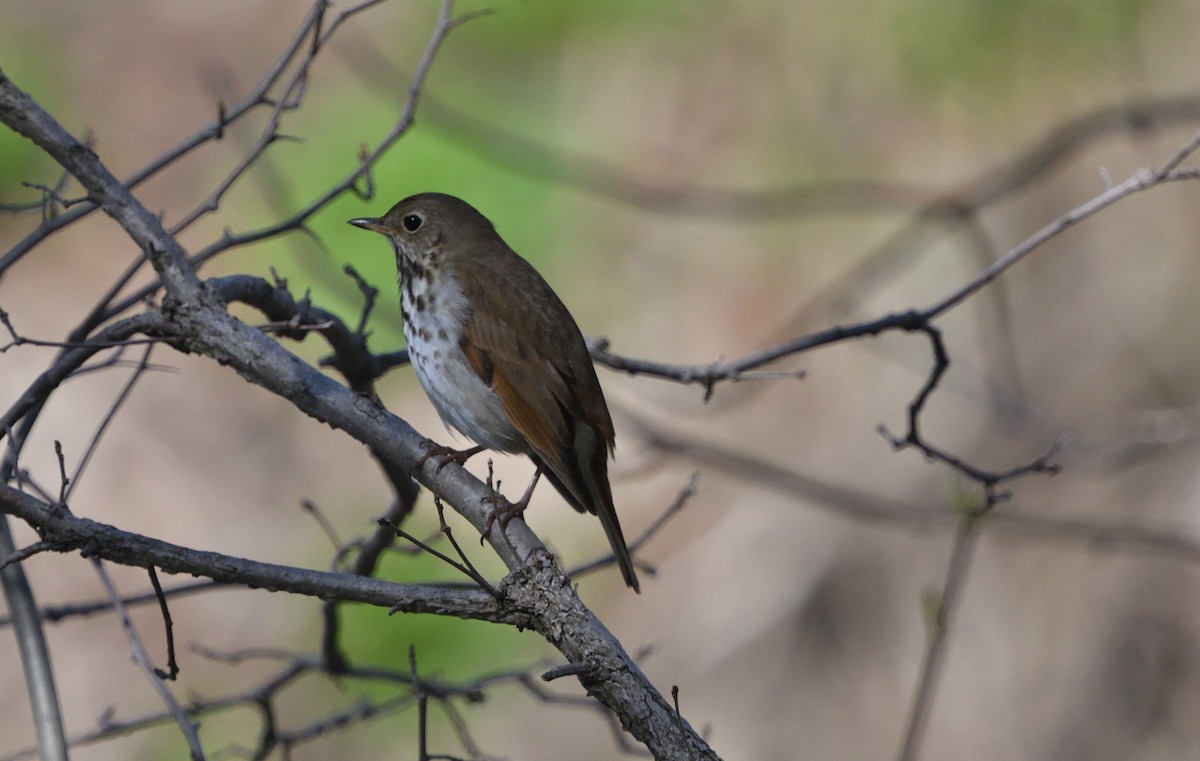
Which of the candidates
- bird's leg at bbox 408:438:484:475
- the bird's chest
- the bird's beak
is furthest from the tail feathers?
the bird's beak

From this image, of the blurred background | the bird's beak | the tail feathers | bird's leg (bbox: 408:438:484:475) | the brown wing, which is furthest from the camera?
the blurred background

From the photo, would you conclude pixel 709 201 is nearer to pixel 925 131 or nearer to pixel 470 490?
pixel 925 131

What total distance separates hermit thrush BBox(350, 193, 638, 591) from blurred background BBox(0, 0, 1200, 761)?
96 centimetres

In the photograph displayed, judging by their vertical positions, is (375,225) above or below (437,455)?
above

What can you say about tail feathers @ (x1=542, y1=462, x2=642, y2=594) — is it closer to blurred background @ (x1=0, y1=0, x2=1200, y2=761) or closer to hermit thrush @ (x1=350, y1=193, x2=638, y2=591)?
hermit thrush @ (x1=350, y1=193, x2=638, y2=591)

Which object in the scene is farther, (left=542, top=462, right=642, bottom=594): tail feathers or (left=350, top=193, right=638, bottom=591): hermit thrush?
(left=350, top=193, right=638, bottom=591): hermit thrush

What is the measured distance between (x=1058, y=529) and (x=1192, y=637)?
75cm

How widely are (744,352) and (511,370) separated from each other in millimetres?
3490

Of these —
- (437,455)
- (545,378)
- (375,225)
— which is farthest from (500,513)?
(375,225)

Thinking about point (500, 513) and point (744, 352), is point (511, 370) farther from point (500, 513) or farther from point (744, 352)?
point (744, 352)

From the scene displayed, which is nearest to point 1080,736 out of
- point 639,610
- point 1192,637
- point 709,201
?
point 1192,637

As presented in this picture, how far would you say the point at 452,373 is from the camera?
3090mm

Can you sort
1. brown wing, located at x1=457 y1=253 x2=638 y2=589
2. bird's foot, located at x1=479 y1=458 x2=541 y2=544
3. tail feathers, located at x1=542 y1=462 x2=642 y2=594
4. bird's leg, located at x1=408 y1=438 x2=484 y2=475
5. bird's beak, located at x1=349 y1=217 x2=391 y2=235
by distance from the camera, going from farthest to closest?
bird's beak, located at x1=349 y1=217 x2=391 y2=235 → brown wing, located at x1=457 y1=253 x2=638 y2=589 → tail feathers, located at x1=542 y1=462 x2=642 y2=594 → bird's leg, located at x1=408 y1=438 x2=484 y2=475 → bird's foot, located at x1=479 y1=458 x2=541 y2=544

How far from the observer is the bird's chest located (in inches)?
121
